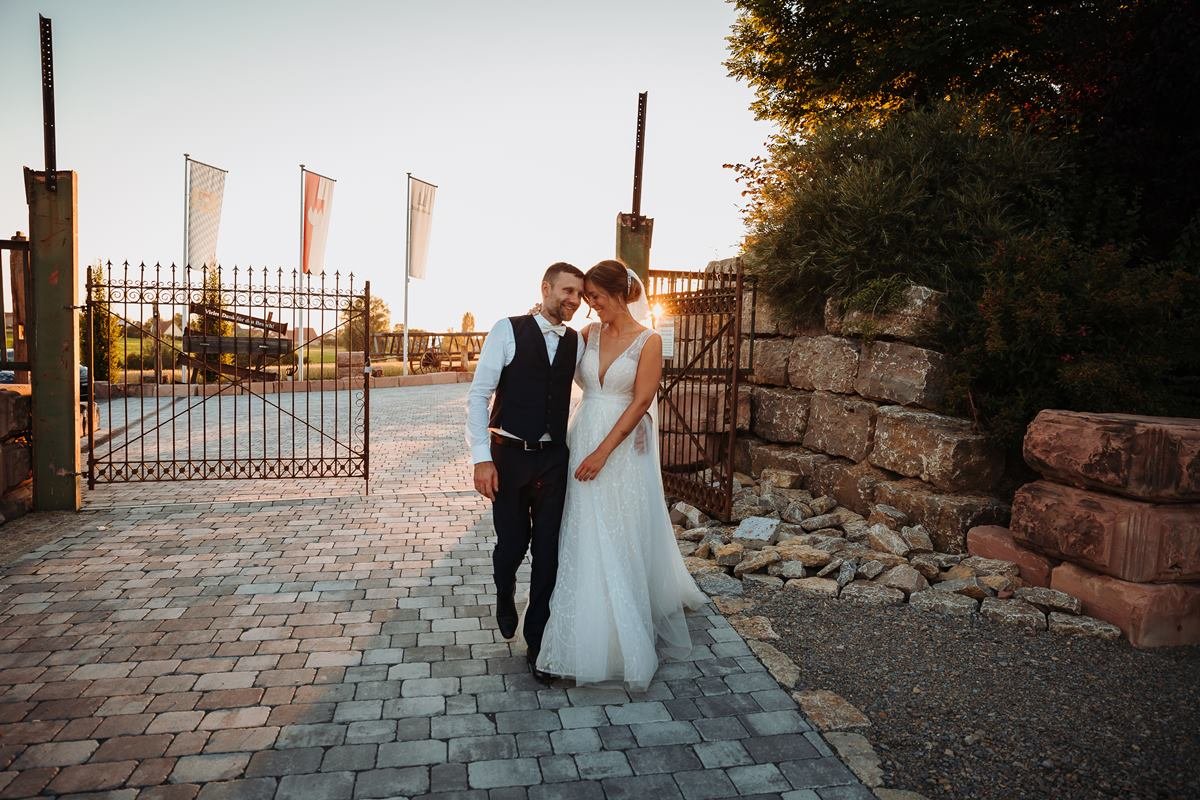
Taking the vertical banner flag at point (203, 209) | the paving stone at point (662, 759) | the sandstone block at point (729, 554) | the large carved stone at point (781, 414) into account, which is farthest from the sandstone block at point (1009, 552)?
the vertical banner flag at point (203, 209)

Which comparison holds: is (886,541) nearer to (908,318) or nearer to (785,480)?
(785,480)

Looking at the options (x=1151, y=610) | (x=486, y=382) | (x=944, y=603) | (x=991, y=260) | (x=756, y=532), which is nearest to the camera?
(x=486, y=382)

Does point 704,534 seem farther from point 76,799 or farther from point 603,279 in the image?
point 76,799

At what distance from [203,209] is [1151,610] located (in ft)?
64.6

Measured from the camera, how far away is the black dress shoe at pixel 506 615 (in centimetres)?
374

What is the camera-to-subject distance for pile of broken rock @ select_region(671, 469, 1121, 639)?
4504 mm

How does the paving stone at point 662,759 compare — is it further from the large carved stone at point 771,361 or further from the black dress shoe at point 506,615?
the large carved stone at point 771,361

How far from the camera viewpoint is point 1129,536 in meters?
4.18

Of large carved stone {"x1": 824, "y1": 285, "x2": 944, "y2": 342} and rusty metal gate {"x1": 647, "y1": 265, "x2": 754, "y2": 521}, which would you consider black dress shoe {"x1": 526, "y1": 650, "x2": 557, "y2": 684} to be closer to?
rusty metal gate {"x1": 647, "y1": 265, "x2": 754, "y2": 521}

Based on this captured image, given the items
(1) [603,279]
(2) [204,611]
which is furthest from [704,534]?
(2) [204,611]

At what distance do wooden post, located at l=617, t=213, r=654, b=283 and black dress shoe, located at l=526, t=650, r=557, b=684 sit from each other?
488cm

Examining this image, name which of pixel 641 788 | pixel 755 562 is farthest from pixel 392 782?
pixel 755 562

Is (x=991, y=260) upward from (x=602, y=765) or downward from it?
upward

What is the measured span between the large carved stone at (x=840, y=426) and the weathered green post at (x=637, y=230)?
2.25 metres
